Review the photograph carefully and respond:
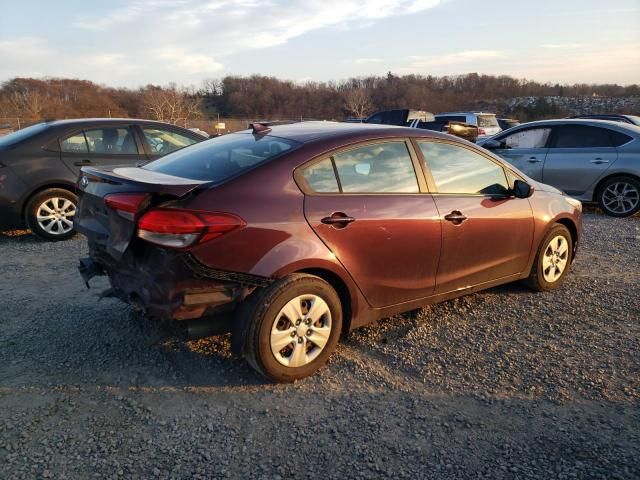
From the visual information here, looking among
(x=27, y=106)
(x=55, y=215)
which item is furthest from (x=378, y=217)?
(x=27, y=106)

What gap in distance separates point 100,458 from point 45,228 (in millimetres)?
4713

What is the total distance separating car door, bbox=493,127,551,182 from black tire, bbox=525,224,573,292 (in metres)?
4.34

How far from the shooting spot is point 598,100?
64.8 m

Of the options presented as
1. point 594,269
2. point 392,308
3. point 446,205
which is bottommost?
point 594,269

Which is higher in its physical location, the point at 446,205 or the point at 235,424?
the point at 446,205

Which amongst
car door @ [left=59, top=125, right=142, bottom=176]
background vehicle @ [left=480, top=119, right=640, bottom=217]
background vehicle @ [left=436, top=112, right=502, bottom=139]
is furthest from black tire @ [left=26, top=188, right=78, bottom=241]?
background vehicle @ [left=436, top=112, right=502, bottom=139]

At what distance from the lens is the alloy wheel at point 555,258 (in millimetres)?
4746

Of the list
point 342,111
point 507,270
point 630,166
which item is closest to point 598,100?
point 342,111

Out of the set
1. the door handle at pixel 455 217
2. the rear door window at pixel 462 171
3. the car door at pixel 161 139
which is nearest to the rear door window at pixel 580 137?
the rear door window at pixel 462 171

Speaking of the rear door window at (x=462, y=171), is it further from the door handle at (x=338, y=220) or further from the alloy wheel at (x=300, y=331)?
the alloy wheel at (x=300, y=331)

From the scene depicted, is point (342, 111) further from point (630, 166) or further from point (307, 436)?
point (307, 436)

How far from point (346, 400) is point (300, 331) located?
50 centimetres

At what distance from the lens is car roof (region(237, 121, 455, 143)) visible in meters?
3.48

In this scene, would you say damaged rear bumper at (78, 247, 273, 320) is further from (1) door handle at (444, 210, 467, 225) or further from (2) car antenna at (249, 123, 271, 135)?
(1) door handle at (444, 210, 467, 225)
